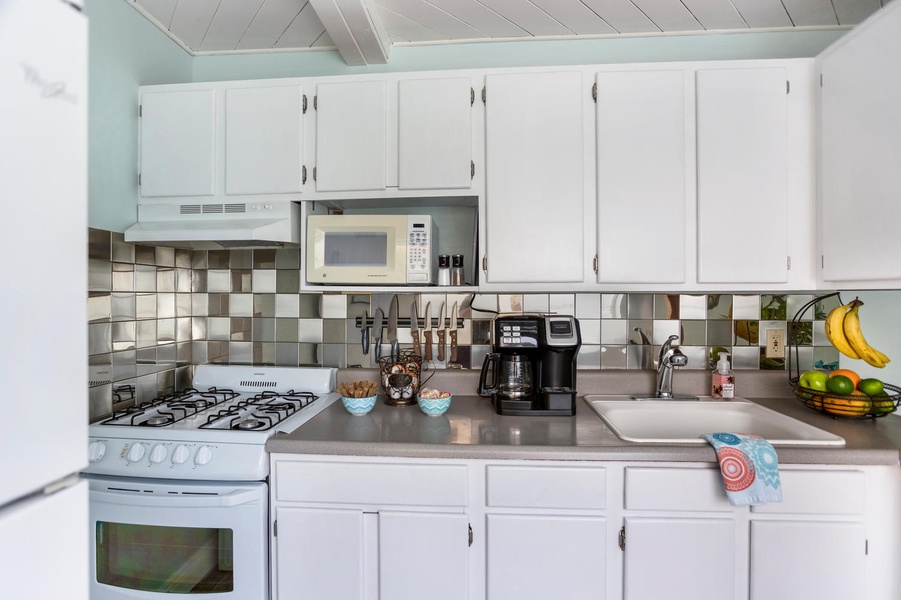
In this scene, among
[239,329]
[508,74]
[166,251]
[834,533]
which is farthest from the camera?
[239,329]

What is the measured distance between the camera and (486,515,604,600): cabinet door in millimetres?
1440

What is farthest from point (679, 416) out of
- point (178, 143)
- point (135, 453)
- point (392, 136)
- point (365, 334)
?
point (178, 143)

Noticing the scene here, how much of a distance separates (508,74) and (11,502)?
189 cm

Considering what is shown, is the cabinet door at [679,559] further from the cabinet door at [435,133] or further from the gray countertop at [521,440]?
the cabinet door at [435,133]

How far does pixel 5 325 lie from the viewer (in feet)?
1.54

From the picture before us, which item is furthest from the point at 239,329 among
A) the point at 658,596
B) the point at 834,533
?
the point at 834,533

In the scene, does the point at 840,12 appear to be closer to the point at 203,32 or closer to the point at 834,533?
the point at 834,533

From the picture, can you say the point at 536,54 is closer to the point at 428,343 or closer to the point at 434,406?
the point at 428,343

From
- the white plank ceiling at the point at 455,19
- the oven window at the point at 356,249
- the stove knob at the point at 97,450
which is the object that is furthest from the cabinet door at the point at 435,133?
the stove knob at the point at 97,450

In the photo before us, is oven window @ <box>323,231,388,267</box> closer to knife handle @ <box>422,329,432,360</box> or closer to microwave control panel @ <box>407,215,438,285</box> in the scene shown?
microwave control panel @ <box>407,215,438,285</box>

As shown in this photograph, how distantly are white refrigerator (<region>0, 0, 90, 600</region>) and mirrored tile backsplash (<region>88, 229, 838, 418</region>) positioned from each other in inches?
58.4

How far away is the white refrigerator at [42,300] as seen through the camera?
1.54 feet

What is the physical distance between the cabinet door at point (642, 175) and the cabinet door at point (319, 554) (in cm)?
133

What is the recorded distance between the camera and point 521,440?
151cm
